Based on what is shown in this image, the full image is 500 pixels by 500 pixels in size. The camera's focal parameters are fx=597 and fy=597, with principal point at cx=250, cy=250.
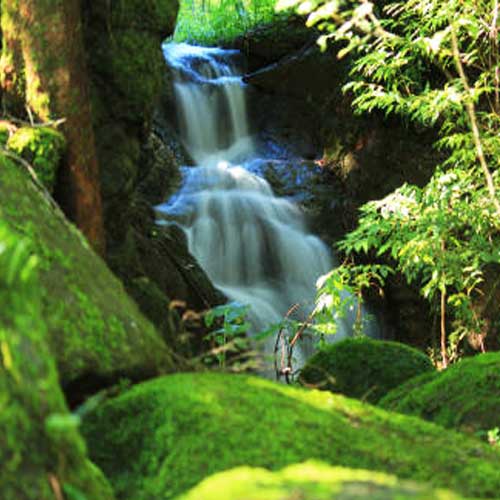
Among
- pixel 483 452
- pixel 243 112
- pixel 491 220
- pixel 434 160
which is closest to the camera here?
pixel 483 452

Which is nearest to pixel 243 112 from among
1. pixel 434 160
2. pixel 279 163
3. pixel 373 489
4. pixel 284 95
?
pixel 284 95

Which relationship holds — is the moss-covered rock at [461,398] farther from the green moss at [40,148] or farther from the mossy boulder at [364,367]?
the green moss at [40,148]

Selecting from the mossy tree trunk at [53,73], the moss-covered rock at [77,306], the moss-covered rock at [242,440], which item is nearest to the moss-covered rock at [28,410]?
the moss-covered rock at [242,440]

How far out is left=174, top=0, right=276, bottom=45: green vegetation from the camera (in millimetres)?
13898

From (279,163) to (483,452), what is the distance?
10.4 meters

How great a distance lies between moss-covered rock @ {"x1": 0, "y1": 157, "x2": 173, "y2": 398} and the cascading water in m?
5.71

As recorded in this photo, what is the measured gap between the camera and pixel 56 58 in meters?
4.06

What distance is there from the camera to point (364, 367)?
4.37 metres

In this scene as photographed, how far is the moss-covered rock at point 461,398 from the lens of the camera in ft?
10.7

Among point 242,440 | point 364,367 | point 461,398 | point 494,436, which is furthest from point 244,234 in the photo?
point 242,440

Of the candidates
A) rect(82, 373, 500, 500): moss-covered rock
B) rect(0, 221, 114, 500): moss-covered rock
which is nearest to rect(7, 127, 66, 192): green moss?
rect(82, 373, 500, 500): moss-covered rock

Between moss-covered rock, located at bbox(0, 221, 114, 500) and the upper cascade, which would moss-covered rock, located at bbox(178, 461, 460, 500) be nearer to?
moss-covered rock, located at bbox(0, 221, 114, 500)

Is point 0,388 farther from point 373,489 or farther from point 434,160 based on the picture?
point 434,160

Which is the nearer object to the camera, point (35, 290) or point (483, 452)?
point (35, 290)
